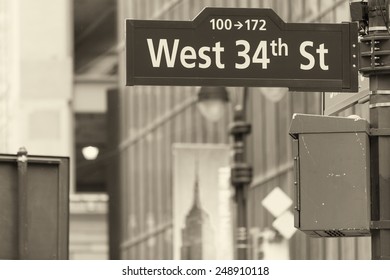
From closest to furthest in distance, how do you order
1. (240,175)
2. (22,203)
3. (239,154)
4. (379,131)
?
(379,131), (22,203), (240,175), (239,154)

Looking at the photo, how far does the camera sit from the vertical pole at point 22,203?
45.0ft

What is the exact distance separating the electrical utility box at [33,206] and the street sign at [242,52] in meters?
2.28

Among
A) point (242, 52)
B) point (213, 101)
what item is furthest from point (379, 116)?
point (213, 101)

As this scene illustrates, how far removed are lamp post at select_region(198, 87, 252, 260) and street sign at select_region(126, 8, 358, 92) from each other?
43.3 feet

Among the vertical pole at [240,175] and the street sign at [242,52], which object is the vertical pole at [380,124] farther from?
the vertical pole at [240,175]

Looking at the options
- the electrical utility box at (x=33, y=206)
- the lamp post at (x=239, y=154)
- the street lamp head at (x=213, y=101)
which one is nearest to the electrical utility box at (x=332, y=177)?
the electrical utility box at (x=33, y=206)

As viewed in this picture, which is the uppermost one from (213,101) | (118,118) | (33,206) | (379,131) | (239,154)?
(118,118)

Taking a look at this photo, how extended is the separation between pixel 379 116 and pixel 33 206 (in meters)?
3.29

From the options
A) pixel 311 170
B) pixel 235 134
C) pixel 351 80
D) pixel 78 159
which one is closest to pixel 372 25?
pixel 351 80

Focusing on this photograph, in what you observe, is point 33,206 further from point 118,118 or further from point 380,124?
point 118,118

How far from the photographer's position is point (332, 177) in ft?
37.8

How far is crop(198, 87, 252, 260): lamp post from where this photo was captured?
2556 centimetres

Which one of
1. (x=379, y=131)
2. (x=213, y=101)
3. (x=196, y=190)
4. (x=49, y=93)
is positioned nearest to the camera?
(x=379, y=131)
